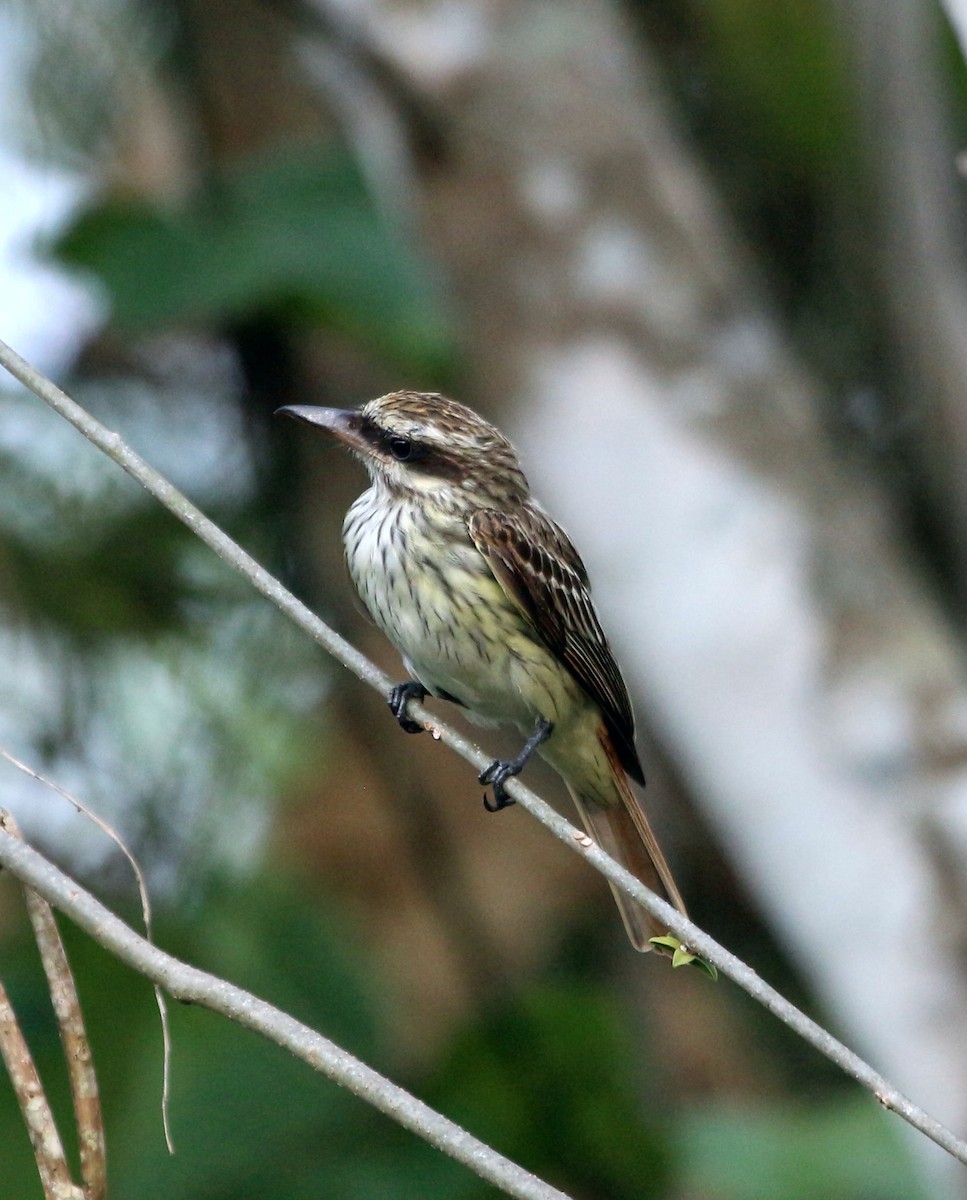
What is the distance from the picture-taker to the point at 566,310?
554 centimetres

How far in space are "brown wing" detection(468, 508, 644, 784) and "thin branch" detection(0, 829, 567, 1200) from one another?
1.98 metres

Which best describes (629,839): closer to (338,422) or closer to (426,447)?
(426,447)

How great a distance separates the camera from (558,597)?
3887 mm

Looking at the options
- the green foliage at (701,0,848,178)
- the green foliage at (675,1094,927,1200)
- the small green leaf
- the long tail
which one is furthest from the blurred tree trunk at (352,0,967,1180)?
the small green leaf

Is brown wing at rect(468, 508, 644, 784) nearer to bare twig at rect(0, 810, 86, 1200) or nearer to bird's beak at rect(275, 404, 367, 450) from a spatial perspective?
bird's beak at rect(275, 404, 367, 450)

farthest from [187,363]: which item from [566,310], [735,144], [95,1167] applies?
[95,1167]

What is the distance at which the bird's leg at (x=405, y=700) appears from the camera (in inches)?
142

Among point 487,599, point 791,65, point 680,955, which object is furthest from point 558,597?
point 791,65

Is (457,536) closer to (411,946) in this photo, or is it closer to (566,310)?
(566,310)

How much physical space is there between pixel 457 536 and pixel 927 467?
2332 millimetres

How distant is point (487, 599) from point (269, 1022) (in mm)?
2039

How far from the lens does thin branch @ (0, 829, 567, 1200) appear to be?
1.82 metres

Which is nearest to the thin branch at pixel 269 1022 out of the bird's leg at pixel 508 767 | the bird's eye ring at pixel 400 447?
the bird's leg at pixel 508 767

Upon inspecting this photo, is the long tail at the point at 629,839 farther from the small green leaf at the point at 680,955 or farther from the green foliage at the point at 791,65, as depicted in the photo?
the green foliage at the point at 791,65
